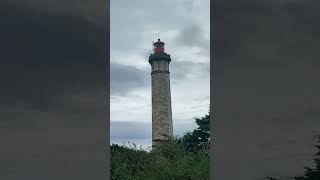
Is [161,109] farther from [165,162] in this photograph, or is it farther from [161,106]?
[165,162]

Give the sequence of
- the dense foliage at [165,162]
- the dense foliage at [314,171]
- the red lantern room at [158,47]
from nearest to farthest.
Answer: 1. the dense foliage at [314,171]
2. the dense foliage at [165,162]
3. the red lantern room at [158,47]

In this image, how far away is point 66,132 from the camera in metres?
8.41

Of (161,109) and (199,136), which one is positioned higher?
(161,109)

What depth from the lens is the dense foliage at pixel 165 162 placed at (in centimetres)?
1717

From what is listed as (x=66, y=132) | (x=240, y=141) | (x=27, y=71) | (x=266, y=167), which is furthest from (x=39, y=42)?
(x=266, y=167)

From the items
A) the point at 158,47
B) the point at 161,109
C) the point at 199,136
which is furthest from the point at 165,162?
the point at 158,47

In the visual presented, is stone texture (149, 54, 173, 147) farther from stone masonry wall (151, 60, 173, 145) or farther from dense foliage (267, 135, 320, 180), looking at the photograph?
dense foliage (267, 135, 320, 180)

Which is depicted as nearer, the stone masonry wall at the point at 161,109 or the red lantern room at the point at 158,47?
the stone masonry wall at the point at 161,109

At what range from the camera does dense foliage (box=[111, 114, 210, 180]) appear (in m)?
17.2

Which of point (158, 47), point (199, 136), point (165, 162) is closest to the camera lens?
point (165, 162)

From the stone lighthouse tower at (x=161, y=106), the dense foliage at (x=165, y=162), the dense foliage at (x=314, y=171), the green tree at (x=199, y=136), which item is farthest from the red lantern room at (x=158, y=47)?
the dense foliage at (x=314, y=171)

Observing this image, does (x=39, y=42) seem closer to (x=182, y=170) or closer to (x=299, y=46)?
(x=299, y=46)

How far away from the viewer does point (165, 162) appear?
61.4 ft

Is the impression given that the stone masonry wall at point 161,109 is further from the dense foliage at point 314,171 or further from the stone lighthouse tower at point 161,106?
the dense foliage at point 314,171
